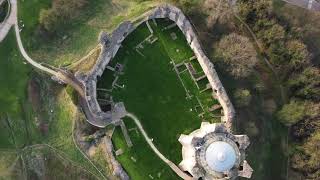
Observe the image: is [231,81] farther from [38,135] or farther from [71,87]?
[38,135]

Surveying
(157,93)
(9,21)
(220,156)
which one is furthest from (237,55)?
(9,21)

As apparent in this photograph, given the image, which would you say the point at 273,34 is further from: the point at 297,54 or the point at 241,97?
the point at 241,97

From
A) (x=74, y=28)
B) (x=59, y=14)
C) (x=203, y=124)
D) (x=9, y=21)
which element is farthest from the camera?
(x=74, y=28)

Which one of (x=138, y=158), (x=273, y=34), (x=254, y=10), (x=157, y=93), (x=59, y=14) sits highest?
(x=59, y=14)

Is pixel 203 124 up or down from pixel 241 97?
down

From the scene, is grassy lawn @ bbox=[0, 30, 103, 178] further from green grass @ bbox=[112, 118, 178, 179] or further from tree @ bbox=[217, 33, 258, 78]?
tree @ bbox=[217, 33, 258, 78]

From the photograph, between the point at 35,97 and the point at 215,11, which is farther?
the point at 215,11

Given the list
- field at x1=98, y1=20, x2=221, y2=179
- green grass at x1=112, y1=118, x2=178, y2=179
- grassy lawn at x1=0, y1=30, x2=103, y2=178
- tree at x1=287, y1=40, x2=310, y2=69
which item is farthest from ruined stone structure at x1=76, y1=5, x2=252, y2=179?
tree at x1=287, y1=40, x2=310, y2=69
